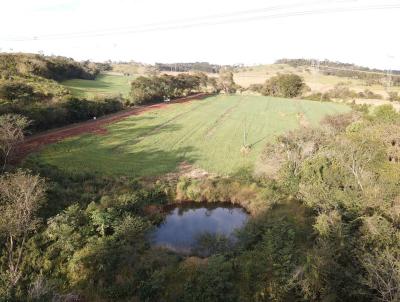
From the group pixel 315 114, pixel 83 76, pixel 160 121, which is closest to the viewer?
pixel 160 121

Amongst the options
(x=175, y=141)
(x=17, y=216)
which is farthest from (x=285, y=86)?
(x=17, y=216)

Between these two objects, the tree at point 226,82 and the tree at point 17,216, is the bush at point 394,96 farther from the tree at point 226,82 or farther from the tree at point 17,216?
the tree at point 17,216

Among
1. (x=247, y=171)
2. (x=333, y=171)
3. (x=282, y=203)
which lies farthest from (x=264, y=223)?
(x=247, y=171)

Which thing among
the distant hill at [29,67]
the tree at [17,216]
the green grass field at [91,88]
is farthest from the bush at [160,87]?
the tree at [17,216]

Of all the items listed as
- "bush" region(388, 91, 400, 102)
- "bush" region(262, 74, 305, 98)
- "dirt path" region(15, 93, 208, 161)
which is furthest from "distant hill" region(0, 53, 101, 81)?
"bush" region(388, 91, 400, 102)

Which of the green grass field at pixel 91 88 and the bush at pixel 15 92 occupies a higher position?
the bush at pixel 15 92

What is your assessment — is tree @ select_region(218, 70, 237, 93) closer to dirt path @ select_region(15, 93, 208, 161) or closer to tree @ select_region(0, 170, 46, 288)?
dirt path @ select_region(15, 93, 208, 161)

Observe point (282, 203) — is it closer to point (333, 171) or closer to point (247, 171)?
point (333, 171)

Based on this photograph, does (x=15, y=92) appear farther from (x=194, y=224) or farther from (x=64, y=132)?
(x=194, y=224)
